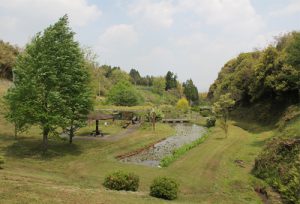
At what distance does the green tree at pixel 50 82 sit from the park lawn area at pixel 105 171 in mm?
3309

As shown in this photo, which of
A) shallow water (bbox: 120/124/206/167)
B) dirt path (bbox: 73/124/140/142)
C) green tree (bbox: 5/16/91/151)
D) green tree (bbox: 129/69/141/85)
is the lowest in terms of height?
shallow water (bbox: 120/124/206/167)

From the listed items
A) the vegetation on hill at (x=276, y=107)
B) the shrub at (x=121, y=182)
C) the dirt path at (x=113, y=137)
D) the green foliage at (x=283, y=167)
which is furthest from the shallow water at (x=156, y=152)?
the shrub at (x=121, y=182)

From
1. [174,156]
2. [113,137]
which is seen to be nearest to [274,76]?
[174,156]

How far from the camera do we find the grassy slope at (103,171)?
39.9 ft

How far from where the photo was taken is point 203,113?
6994cm

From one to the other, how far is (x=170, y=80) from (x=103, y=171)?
105 meters

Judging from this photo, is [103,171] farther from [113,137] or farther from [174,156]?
[113,137]

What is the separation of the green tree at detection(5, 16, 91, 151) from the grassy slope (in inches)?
131

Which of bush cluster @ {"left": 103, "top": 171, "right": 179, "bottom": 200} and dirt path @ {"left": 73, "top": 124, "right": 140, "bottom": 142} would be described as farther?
dirt path @ {"left": 73, "top": 124, "right": 140, "bottom": 142}

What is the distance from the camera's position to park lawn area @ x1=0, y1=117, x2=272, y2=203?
12.2 m

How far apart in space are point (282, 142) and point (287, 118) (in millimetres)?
12441

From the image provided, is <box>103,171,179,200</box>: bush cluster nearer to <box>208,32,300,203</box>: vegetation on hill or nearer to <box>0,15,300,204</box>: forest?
<box>0,15,300,204</box>: forest

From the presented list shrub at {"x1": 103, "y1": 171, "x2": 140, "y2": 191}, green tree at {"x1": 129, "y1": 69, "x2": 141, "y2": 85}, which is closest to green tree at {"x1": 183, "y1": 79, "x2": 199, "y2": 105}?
green tree at {"x1": 129, "y1": 69, "x2": 141, "y2": 85}

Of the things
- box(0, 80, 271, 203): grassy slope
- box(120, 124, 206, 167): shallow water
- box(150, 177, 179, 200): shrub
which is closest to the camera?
box(0, 80, 271, 203): grassy slope
